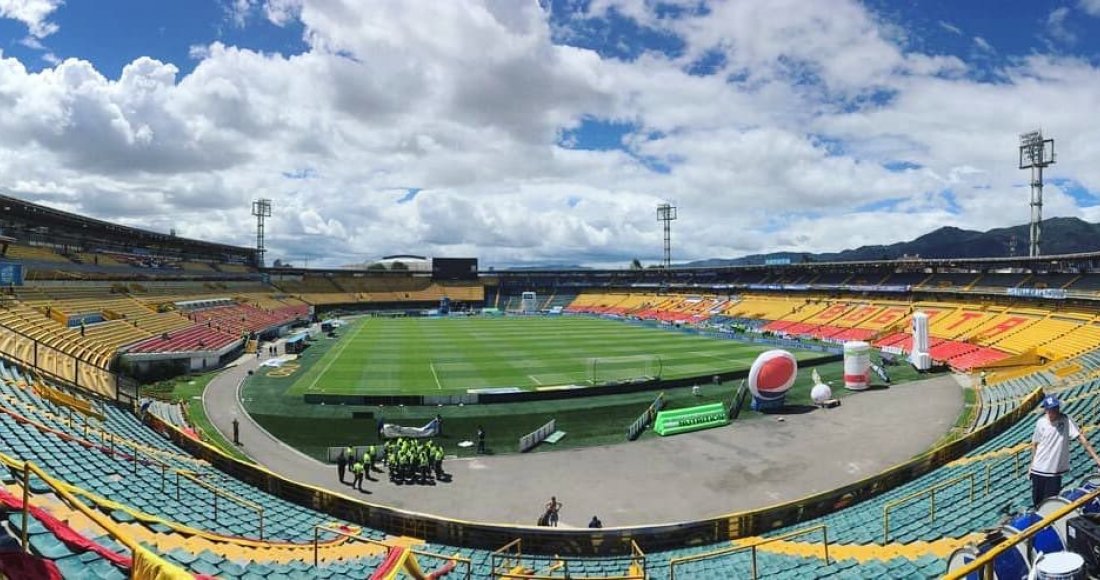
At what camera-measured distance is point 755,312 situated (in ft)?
252

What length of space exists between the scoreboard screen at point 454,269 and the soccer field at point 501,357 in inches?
1632

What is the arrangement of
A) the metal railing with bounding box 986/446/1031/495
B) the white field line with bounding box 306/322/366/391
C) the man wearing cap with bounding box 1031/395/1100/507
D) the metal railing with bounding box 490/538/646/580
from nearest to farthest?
the man wearing cap with bounding box 1031/395/1100/507, the metal railing with bounding box 490/538/646/580, the metal railing with bounding box 986/446/1031/495, the white field line with bounding box 306/322/366/391

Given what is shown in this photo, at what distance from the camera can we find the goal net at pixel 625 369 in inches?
1487

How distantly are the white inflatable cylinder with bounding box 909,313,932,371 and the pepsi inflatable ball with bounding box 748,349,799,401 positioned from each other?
17.1 meters

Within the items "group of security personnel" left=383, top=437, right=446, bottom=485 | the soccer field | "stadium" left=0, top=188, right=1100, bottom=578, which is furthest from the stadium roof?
"group of security personnel" left=383, top=437, right=446, bottom=485

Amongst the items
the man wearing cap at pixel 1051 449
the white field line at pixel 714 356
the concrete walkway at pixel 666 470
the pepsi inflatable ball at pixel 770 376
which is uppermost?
the man wearing cap at pixel 1051 449

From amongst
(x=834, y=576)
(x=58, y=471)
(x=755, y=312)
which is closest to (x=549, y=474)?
(x=834, y=576)

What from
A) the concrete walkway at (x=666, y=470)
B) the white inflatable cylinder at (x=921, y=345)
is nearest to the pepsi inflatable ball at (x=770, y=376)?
the concrete walkway at (x=666, y=470)

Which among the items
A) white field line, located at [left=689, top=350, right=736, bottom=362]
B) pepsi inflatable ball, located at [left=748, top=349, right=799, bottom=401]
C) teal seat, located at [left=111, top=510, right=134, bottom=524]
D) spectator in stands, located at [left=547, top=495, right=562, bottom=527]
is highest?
teal seat, located at [left=111, top=510, right=134, bottom=524]

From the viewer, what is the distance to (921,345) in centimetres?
3991

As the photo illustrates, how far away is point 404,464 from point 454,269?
3766 inches

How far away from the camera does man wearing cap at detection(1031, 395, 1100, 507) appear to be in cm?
805

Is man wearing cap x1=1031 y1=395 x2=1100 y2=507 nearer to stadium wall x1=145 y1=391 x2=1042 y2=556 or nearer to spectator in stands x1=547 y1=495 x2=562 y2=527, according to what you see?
stadium wall x1=145 y1=391 x2=1042 y2=556

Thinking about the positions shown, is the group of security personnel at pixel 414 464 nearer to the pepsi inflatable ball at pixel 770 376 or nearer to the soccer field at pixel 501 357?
the soccer field at pixel 501 357
